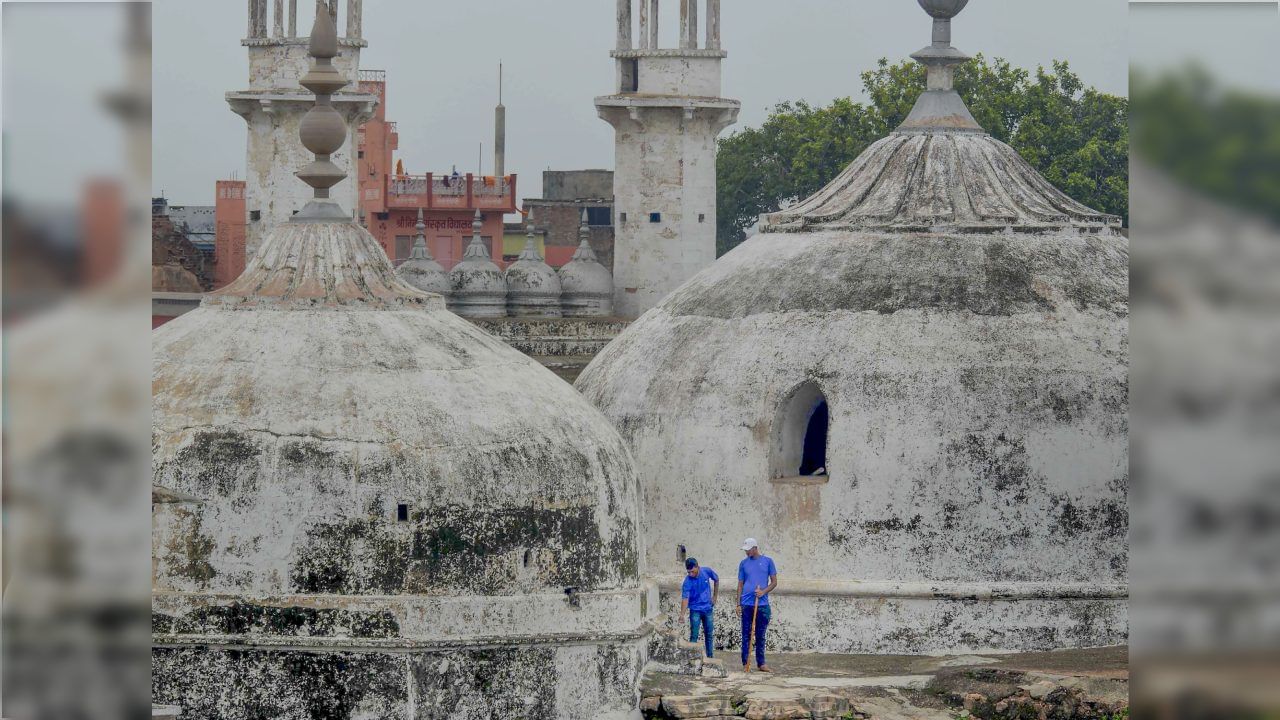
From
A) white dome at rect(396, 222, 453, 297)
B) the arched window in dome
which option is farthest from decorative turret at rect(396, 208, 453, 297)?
the arched window in dome

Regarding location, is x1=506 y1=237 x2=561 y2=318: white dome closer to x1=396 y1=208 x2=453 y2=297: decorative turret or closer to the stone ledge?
x1=396 y1=208 x2=453 y2=297: decorative turret

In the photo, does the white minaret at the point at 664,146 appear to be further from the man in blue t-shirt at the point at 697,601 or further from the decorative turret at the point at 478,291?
the man in blue t-shirt at the point at 697,601

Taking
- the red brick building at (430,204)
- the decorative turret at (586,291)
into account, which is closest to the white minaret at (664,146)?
the decorative turret at (586,291)

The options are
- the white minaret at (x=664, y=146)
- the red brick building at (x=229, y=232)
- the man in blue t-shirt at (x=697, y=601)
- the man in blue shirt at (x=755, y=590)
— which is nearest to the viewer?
the man in blue shirt at (x=755, y=590)

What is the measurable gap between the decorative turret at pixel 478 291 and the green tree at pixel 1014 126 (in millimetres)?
13678

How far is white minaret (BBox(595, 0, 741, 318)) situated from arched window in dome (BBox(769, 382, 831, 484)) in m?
15.3

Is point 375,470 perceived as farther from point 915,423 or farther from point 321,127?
point 915,423

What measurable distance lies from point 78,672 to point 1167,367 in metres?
2.32

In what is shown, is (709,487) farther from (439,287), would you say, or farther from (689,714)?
(439,287)

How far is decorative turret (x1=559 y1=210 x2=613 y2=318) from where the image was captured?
121ft

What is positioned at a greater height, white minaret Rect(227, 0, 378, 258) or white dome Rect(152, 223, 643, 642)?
white minaret Rect(227, 0, 378, 258)

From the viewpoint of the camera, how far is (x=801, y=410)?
2023cm

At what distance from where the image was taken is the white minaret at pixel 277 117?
36031mm

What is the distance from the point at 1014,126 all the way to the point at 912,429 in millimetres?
31422
